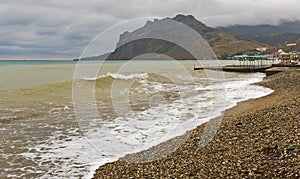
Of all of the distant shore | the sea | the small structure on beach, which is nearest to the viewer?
the distant shore

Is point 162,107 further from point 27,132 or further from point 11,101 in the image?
point 11,101

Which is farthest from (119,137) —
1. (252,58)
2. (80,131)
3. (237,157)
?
(252,58)

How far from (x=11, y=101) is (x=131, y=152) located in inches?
595

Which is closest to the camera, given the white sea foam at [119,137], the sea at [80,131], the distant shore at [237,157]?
the distant shore at [237,157]

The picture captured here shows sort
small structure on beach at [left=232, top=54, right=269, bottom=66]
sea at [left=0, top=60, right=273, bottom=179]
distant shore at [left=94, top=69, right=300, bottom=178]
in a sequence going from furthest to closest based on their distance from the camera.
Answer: small structure on beach at [left=232, top=54, right=269, bottom=66] < sea at [left=0, top=60, right=273, bottom=179] < distant shore at [left=94, top=69, right=300, bottom=178]

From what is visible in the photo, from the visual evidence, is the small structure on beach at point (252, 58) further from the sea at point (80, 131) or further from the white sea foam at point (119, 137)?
the white sea foam at point (119, 137)

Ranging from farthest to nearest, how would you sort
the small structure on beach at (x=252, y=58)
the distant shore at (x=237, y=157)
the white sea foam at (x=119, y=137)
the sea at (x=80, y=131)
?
the small structure on beach at (x=252, y=58) → the white sea foam at (x=119, y=137) → the sea at (x=80, y=131) → the distant shore at (x=237, y=157)

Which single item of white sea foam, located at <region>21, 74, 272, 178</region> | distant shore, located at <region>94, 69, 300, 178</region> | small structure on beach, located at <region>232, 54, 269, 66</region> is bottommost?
white sea foam, located at <region>21, 74, 272, 178</region>

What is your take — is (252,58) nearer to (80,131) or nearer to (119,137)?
(80,131)

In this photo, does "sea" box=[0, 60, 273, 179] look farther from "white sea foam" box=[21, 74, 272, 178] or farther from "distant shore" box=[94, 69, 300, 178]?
"distant shore" box=[94, 69, 300, 178]

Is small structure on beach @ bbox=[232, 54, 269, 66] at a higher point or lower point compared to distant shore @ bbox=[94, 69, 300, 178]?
higher

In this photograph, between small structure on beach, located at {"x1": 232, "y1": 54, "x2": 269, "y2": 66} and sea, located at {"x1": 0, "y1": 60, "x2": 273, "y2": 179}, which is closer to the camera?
sea, located at {"x1": 0, "y1": 60, "x2": 273, "y2": 179}

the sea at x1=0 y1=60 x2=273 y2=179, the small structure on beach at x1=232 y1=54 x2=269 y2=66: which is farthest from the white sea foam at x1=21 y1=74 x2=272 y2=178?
the small structure on beach at x1=232 y1=54 x2=269 y2=66

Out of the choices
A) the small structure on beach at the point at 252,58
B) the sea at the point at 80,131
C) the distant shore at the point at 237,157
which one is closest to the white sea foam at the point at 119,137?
the sea at the point at 80,131
